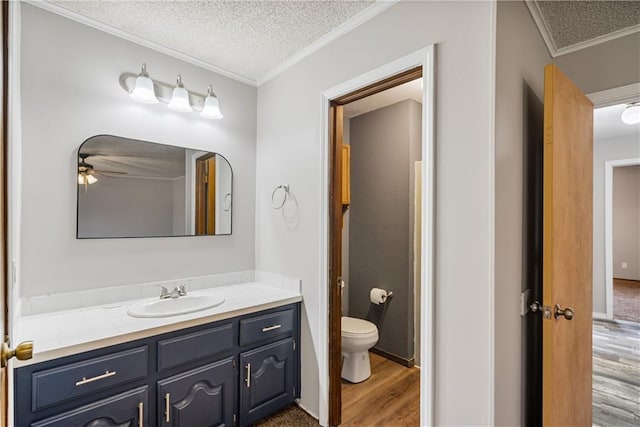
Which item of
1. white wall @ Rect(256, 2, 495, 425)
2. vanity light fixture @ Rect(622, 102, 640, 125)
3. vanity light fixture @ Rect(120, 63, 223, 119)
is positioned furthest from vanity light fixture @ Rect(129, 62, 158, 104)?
vanity light fixture @ Rect(622, 102, 640, 125)

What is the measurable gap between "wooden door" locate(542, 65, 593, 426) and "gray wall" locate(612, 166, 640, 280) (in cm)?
629

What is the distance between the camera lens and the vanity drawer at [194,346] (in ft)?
5.19

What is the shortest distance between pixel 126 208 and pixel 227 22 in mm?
1267

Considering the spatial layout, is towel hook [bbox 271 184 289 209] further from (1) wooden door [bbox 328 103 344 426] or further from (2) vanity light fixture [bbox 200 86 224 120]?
(2) vanity light fixture [bbox 200 86 224 120]

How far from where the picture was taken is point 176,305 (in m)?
2.04

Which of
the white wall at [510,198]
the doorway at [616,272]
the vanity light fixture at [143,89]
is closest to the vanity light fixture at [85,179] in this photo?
the vanity light fixture at [143,89]

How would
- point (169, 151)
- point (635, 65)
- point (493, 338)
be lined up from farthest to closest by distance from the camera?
point (169, 151) → point (635, 65) → point (493, 338)

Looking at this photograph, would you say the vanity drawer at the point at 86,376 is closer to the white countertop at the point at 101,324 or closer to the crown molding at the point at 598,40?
the white countertop at the point at 101,324

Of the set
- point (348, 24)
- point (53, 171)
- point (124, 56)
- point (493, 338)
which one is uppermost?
point (348, 24)

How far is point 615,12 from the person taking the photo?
66.5 inches

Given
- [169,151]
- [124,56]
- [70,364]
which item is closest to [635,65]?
[169,151]

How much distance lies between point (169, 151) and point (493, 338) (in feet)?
7.01

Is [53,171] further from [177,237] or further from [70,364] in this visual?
[70,364]

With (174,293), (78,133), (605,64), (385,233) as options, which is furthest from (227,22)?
(605,64)
